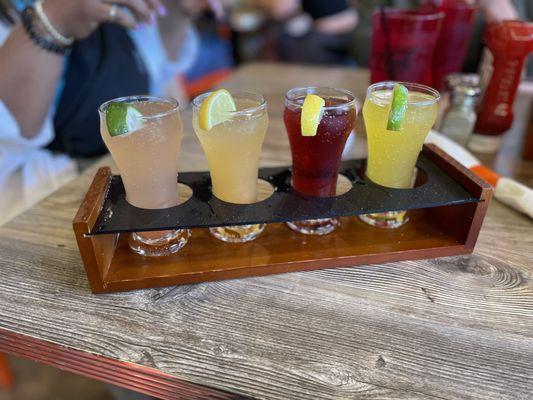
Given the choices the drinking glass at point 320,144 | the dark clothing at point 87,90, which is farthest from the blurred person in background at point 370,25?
the drinking glass at point 320,144

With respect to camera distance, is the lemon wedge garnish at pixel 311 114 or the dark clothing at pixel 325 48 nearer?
the lemon wedge garnish at pixel 311 114

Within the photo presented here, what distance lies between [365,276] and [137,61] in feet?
4.45

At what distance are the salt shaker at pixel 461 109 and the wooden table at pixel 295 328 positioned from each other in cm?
43

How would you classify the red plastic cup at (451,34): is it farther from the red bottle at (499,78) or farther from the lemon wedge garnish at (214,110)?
the lemon wedge garnish at (214,110)

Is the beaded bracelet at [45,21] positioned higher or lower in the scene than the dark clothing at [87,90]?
higher

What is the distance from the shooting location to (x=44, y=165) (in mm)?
1408

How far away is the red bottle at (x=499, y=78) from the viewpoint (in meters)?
1.05

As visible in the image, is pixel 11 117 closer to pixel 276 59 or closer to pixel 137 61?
pixel 137 61

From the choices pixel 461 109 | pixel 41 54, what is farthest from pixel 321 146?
pixel 41 54

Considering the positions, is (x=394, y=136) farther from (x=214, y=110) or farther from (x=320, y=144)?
(x=214, y=110)

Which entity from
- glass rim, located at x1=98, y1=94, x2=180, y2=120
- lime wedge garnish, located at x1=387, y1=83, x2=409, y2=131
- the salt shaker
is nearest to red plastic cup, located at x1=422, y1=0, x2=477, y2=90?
the salt shaker

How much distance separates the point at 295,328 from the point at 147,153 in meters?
0.38

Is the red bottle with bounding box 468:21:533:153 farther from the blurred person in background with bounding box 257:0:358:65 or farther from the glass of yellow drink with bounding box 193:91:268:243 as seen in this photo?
the blurred person in background with bounding box 257:0:358:65

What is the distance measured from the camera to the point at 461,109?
1146 mm
